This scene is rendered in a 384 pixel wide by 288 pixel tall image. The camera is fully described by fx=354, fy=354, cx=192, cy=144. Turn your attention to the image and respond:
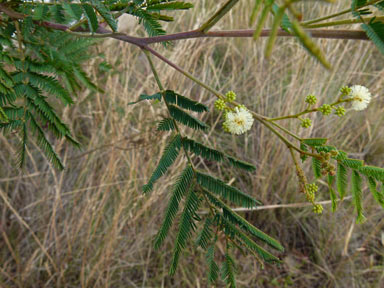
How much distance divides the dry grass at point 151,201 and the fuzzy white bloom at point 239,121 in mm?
1022

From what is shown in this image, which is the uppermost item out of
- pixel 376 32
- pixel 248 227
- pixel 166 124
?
pixel 376 32

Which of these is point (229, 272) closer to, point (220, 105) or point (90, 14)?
point (220, 105)

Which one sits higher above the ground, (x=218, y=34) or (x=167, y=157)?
(x=218, y=34)

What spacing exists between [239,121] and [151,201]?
3.72 feet

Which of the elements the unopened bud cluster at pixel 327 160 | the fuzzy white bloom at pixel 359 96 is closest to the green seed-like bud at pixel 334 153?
the unopened bud cluster at pixel 327 160

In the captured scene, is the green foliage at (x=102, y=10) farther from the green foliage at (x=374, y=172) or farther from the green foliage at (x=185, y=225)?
the green foliage at (x=374, y=172)

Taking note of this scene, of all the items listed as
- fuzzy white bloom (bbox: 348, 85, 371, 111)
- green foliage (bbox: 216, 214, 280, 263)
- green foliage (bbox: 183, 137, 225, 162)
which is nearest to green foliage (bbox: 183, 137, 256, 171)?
green foliage (bbox: 183, 137, 225, 162)

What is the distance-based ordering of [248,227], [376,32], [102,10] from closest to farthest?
[376,32], [102,10], [248,227]

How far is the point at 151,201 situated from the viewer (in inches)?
66.0

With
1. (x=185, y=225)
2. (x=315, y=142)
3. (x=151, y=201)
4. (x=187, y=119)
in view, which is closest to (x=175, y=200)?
(x=185, y=225)

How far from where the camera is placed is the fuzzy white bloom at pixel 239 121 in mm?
618

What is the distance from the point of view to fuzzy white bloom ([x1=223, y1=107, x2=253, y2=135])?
618 millimetres

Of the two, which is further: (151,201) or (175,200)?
(151,201)

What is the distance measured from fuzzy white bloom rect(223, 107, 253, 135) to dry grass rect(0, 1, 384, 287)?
1022 mm
